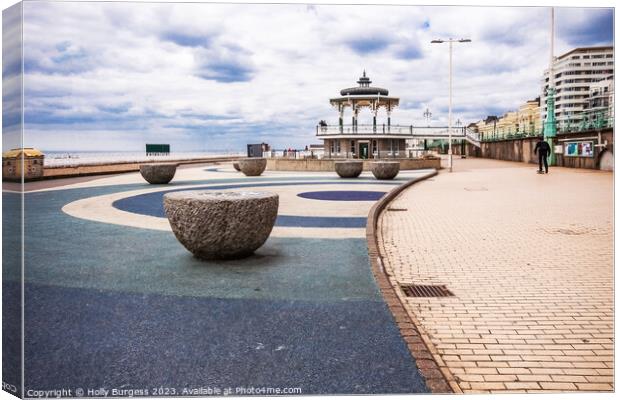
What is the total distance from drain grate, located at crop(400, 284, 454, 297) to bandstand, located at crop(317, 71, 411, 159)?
40.0m

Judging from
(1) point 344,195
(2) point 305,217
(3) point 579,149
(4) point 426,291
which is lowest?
(4) point 426,291

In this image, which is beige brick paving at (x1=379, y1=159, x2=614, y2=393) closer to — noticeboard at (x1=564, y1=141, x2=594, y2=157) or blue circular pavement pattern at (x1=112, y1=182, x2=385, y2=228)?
blue circular pavement pattern at (x1=112, y1=182, x2=385, y2=228)

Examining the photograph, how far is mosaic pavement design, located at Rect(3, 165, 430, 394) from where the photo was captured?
134 inches

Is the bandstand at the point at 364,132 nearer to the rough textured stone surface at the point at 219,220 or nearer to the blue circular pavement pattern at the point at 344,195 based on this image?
→ the blue circular pavement pattern at the point at 344,195

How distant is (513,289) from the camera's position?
5.51 metres

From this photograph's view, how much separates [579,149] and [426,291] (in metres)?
24.5

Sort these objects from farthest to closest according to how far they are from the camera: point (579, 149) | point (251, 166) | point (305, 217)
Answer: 1. point (251, 166)
2. point (579, 149)
3. point (305, 217)

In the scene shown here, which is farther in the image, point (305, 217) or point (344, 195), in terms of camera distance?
point (344, 195)

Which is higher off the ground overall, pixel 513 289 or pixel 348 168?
pixel 348 168

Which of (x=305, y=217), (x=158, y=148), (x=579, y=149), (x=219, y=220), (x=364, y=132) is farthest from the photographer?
(x=158, y=148)

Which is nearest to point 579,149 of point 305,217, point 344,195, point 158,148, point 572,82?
point 572,82

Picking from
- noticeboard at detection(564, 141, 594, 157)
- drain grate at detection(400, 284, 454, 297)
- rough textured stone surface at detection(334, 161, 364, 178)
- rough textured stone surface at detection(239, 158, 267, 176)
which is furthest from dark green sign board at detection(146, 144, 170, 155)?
drain grate at detection(400, 284, 454, 297)

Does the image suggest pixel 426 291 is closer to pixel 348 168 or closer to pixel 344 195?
pixel 344 195

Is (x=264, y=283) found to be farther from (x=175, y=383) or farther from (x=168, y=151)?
(x=168, y=151)
